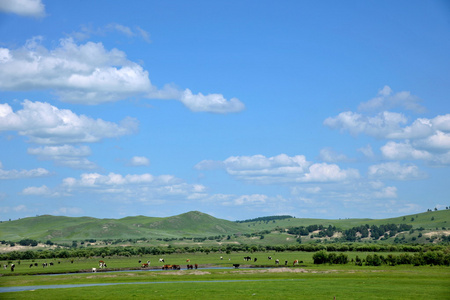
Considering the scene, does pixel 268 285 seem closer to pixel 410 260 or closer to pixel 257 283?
pixel 257 283

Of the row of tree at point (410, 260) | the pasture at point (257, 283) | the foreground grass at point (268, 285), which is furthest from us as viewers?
the row of tree at point (410, 260)

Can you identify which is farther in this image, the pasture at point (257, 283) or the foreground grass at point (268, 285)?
the pasture at point (257, 283)

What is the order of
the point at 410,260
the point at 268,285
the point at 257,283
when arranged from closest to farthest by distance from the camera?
the point at 268,285 → the point at 257,283 → the point at 410,260

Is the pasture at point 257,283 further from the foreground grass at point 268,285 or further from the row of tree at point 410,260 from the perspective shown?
the row of tree at point 410,260

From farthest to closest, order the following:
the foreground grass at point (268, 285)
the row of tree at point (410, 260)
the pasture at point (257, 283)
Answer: the row of tree at point (410, 260), the pasture at point (257, 283), the foreground grass at point (268, 285)

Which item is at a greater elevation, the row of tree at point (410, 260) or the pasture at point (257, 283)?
the row of tree at point (410, 260)

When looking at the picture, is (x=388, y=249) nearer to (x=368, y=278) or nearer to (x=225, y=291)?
(x=368, y=278)

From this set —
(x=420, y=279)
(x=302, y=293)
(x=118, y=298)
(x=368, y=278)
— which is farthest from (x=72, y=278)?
(x=420, y=279)

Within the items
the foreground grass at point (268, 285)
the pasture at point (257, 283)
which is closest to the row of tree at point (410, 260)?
the pasture at point (257, 283)

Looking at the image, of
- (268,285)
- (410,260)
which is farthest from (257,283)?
(410,260)

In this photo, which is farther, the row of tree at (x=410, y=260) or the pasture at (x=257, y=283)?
the row of tree at (x=410, y=260)

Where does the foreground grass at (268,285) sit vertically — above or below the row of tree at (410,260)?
below

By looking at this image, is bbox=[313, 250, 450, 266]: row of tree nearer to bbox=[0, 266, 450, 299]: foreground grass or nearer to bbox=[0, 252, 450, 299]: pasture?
bbox=[0, 252, 450, 299]: pasture

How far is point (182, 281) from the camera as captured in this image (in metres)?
77.4
